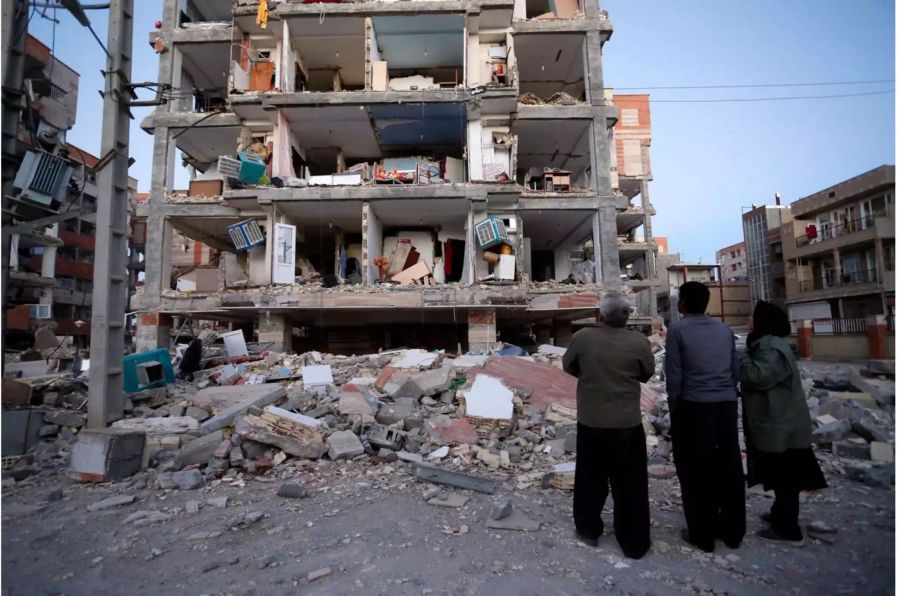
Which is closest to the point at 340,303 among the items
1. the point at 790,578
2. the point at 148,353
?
the point at 148,353

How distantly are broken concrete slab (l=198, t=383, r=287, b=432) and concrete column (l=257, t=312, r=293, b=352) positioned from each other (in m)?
7.06

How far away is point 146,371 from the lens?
27.8 feet

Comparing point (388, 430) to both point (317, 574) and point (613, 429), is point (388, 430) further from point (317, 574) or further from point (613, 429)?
point (613, 429)

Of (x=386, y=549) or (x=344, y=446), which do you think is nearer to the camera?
(x=386, y=549)

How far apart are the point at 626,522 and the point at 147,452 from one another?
4954 millimetres

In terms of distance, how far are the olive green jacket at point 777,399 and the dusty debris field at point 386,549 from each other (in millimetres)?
704

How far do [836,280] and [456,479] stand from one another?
30315 mm

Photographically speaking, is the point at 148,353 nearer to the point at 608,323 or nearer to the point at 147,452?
the point at 147,452

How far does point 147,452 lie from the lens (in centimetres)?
522

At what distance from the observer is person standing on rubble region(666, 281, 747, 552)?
3.07 meters

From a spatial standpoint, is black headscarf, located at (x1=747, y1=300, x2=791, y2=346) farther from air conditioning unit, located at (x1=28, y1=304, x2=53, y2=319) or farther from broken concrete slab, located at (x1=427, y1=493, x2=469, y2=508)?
air conditioning unit, located at (x1=28, y1=304, x2=53, y2=319)

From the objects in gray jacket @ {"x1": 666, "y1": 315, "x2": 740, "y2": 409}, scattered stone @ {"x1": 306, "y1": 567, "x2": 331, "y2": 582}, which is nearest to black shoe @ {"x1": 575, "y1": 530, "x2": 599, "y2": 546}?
gray jacket @ {"x1": 666, "y1": 315, "x2": 740, "y2": 409}

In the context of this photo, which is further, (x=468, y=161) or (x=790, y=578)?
(x=468, y=161)

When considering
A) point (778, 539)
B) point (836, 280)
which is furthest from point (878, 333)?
point (836, 280)
